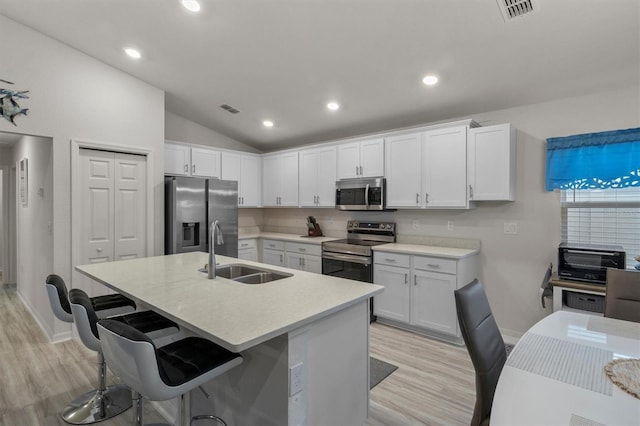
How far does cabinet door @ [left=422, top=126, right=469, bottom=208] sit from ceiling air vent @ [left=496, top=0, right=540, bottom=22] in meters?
1.24

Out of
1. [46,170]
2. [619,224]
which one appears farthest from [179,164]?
[619,224]

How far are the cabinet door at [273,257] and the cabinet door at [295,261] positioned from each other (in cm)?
16

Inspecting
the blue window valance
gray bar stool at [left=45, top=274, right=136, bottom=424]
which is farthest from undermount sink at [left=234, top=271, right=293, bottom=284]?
the blue window valance

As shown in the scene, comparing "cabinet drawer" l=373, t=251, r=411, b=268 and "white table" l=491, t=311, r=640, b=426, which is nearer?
"white table" l=491, t=311, r=640, b=426

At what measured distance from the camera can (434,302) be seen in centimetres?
335

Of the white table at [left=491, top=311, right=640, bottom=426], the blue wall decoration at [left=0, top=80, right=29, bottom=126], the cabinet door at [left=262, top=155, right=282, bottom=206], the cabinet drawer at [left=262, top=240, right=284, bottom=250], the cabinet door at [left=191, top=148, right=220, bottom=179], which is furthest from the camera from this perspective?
the cabinet door at [left=262, top=155, right=282, bottom=206]

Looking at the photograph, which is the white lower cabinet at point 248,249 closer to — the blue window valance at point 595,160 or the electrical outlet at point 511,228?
the electrical outlet at point 511,228

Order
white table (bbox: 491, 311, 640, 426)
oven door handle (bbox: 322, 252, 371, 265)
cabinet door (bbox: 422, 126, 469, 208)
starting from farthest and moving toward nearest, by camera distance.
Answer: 1. oven door handle (bbox: 322, 252, 371, 265)
2. cabinet door (bbox: 422, 126, 469, 208)
3. white table (bbox: 491, 311, 640, 426)

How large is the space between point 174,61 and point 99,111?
3.39 feet

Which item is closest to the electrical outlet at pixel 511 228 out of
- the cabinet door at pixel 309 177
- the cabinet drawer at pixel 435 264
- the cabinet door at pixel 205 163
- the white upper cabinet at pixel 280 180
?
the cabinet drawer at pixel 435 264

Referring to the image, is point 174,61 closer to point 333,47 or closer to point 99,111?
point 99,111

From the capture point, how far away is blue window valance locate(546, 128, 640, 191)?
2.75m

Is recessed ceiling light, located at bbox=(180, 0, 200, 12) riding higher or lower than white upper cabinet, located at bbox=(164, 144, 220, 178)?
higher

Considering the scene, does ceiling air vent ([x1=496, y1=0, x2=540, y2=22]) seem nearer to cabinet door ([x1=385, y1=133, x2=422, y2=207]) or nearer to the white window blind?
cabinet door ([x1=385, y1=133, x2=422, y2=207])
